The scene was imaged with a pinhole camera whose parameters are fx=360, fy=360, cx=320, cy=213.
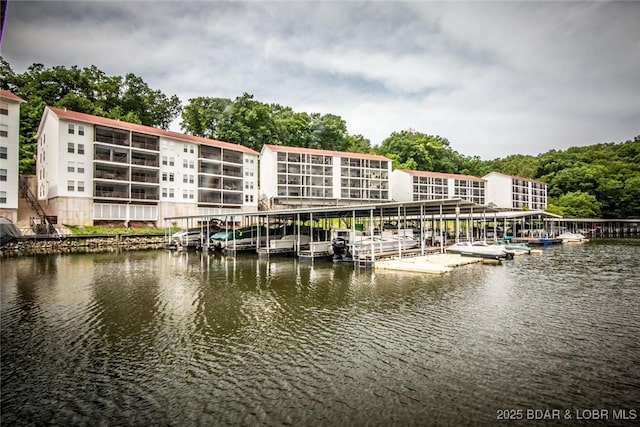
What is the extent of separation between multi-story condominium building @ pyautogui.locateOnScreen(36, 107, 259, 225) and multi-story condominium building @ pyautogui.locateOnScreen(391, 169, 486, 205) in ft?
115

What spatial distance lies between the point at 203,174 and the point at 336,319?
162ft

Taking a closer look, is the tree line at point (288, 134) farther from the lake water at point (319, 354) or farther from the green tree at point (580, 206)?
the lake water at point (319, 354)

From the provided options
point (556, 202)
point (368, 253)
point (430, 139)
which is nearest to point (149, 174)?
point (368, 253)

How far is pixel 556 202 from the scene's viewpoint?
83.4 meters

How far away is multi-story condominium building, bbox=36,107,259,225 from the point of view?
42.8 meters

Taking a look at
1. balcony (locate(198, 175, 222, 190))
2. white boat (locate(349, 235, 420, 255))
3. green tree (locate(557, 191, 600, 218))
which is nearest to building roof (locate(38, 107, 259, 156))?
balcony (locate(198, 175, 222, 190))

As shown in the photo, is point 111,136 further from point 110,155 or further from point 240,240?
point 240,240

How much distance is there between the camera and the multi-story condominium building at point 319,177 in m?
64.4

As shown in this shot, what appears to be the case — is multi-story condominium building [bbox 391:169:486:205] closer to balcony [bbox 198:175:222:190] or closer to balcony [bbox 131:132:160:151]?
balcony [bbox 198:175:222:190]

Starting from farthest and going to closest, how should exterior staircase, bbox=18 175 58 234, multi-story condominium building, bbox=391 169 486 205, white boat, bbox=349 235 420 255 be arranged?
multi-story condominium building, bbox=391 169 486 205
exterior staircase, bbox=18 175 58 234
white boat, bbox=349 235 420 255

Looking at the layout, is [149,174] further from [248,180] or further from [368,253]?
[368,253]

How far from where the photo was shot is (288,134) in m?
80.9

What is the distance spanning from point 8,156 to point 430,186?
7081 cm

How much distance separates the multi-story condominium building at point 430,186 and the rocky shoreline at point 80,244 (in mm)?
51339
